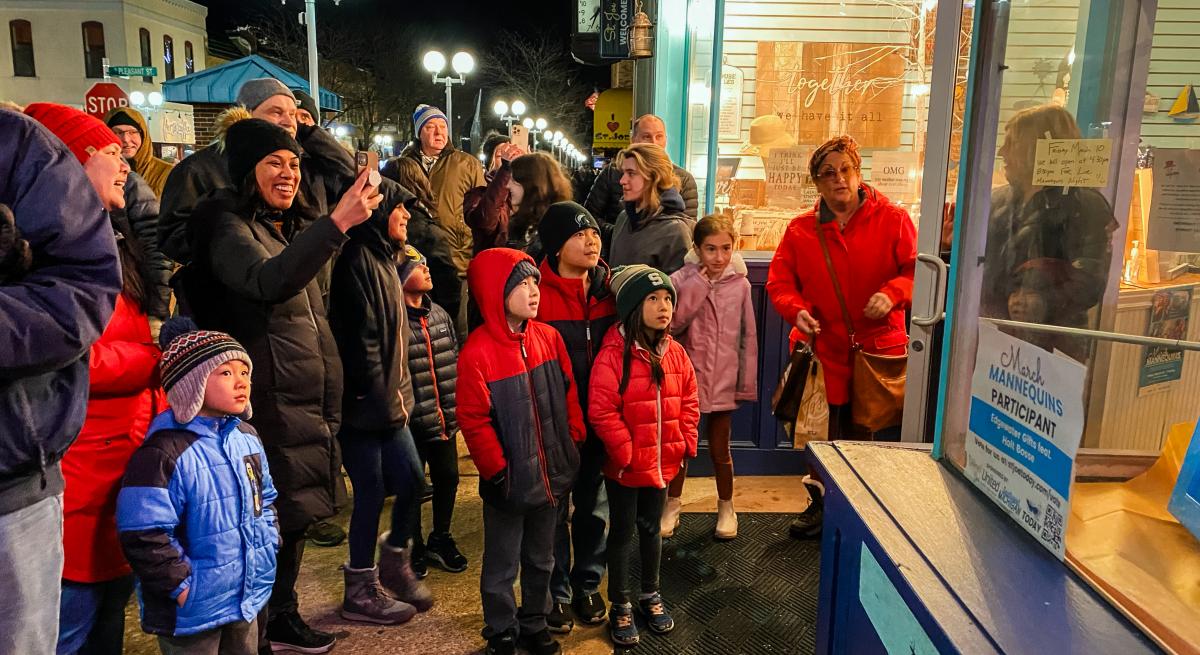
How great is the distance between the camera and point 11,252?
163 centimetres

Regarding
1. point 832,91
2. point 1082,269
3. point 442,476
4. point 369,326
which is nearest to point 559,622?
point 442,476

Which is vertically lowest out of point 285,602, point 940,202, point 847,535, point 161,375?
point 285,602

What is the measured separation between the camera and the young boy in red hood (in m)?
2.92

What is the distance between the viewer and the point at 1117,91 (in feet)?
5.85

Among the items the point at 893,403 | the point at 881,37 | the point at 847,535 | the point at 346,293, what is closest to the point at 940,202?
the point at 893,403

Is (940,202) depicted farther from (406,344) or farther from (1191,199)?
(406,344)

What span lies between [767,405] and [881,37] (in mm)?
3282

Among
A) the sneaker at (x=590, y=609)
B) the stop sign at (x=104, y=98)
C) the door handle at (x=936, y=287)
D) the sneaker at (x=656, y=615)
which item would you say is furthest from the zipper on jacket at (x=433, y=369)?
the stop sign at (x=104, y=98)

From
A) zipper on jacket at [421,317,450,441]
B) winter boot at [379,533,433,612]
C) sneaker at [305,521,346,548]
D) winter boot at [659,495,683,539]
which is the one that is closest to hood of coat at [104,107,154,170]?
sneaker at [305,521,346,548]

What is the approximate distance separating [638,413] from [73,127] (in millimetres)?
2112

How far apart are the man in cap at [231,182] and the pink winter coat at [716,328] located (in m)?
1.74

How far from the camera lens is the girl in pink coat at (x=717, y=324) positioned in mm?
4059

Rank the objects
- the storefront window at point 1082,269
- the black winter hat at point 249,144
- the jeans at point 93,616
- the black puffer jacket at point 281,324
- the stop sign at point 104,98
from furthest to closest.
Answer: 1. the stop sign at point 104,98
2. the black winter hat at point 249,144
3. the black puffer jacket at point 281,324
4. the jeans at point 93,616
5. the storefront window at point 1082,269

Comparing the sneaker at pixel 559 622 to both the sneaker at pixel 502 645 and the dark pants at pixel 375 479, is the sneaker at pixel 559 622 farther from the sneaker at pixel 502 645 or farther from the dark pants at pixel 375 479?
the dark pants at pixel 375 479
